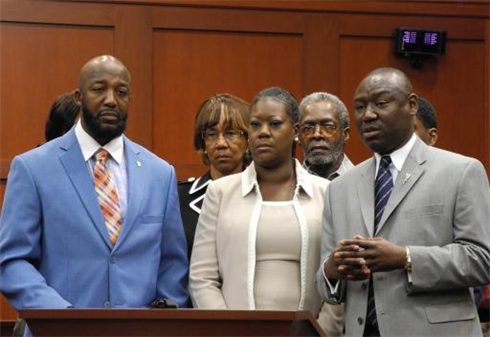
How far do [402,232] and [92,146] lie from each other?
1124 mm

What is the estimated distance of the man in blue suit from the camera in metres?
4.01

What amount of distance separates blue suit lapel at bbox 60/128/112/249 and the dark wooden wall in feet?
7.72

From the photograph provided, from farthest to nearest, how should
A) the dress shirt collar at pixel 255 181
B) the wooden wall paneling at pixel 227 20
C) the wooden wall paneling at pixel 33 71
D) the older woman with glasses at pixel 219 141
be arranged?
the wooden wall paneling at pixel 227 20 → the wooden wall paneling at pixel 33 71 → the older woman with glasses at pixel 219 141 → the dress shirt collar at pixel 255 181

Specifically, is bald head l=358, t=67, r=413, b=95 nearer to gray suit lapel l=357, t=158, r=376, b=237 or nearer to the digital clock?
gray suit lapel l=357, t=158, r=376, b=237

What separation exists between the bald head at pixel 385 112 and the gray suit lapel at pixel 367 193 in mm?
82

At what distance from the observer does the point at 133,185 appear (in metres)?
4.15

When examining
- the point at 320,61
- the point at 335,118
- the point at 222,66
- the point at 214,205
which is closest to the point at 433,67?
the point at 320,61

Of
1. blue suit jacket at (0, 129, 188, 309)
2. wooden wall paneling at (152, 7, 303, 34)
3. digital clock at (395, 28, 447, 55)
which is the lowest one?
blue suit jacket at (0, 129, 188, 309)

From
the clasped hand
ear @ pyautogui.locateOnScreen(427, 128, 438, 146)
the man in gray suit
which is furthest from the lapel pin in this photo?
ear @ pyautogui.locateOnScreen(427, 128, 438, 146)

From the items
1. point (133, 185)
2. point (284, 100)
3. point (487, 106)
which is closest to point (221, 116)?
point (284, 100)

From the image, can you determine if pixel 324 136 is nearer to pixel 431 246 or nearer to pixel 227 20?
pixel 431 246

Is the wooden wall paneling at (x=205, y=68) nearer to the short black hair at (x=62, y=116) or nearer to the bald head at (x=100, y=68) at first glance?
the short black hair at (x=62, y=116)

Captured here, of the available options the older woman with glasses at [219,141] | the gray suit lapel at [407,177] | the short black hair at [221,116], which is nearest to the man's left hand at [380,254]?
the gray suit lapel at [407,177]

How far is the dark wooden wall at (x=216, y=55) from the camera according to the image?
6.56m
